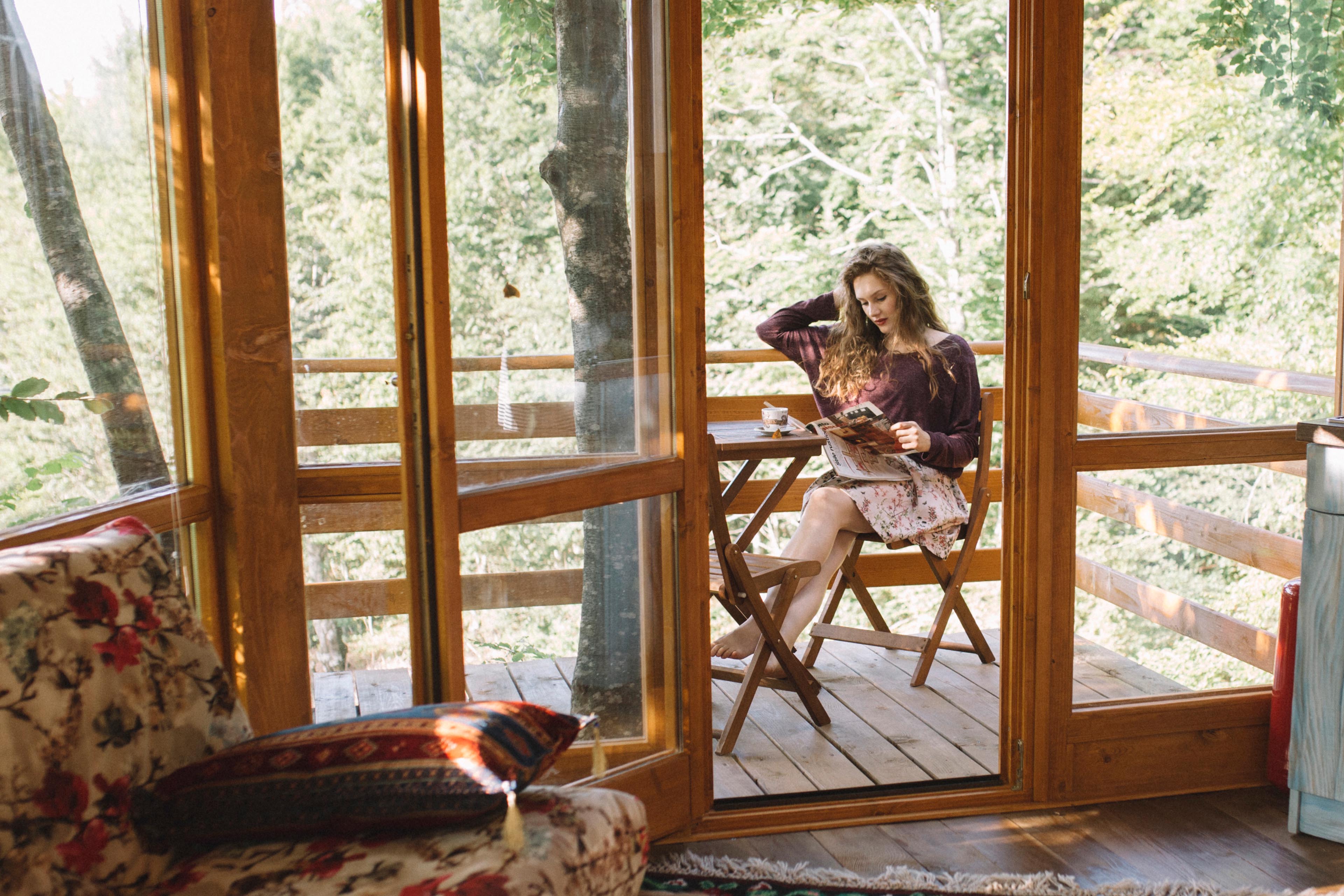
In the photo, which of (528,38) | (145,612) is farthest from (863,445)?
(145,612)

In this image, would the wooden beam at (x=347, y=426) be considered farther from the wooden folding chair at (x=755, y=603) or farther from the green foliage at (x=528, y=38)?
the wooden folding chair at (x=755, y=603)

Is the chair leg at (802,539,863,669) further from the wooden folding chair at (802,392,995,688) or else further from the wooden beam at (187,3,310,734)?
the wooden beam at (187,3,310,734)

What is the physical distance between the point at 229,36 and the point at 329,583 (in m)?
1.10

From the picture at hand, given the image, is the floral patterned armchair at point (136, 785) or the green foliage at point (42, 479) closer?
the floral patterned armchair at point (136, 785)

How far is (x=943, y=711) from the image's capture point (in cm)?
368

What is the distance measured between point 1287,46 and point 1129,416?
0.98 m

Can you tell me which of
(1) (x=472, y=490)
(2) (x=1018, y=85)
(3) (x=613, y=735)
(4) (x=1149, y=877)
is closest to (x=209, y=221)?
(1) (x=472, y=490)

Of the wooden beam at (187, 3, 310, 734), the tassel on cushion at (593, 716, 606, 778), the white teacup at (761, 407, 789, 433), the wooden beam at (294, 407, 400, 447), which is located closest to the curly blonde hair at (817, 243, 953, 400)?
the white teacup at (761, 407, 789, 433)

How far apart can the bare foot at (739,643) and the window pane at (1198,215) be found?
1.22m

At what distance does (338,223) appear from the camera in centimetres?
236

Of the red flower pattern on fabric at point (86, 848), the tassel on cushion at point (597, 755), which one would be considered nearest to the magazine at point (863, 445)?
the tassel on cushion at point (597, 755)

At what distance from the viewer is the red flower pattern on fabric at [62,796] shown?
4.79 feet

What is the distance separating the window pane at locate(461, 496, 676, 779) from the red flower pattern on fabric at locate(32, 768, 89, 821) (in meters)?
0.85

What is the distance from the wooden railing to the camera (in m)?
2.32
